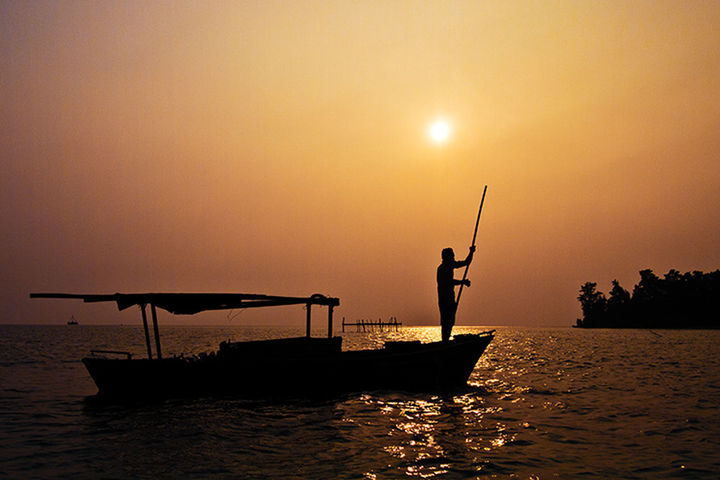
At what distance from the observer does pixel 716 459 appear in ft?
33.0

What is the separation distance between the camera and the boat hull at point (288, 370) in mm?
17484

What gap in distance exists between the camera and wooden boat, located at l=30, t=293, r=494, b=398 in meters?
17.5

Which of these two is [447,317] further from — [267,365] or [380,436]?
[380,436]

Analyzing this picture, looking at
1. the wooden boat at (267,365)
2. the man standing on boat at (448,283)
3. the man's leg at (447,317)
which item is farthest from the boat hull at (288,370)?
the man standing on boat at (448,283)

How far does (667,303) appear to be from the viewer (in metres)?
147

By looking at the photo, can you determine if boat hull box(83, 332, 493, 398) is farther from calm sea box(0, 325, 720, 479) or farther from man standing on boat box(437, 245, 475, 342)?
man standing on boat box(437, 245, 475, 342)

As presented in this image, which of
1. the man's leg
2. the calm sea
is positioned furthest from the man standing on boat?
the calm sea

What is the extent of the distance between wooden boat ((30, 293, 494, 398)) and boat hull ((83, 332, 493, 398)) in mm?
32

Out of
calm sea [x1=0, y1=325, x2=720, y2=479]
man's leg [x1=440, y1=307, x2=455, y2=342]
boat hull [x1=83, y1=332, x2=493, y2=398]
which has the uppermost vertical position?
man's leg [x1=440, y1=307, x2=455, y2=342]

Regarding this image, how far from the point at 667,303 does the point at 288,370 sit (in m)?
156

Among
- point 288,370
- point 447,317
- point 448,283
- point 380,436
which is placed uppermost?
point 448,283

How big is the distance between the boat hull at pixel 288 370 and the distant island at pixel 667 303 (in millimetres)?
145990

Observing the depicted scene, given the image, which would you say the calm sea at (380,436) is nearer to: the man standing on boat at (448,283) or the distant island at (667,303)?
the man standing on boat at (448,283)

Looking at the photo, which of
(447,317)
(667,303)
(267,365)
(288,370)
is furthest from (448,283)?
(667,303)
